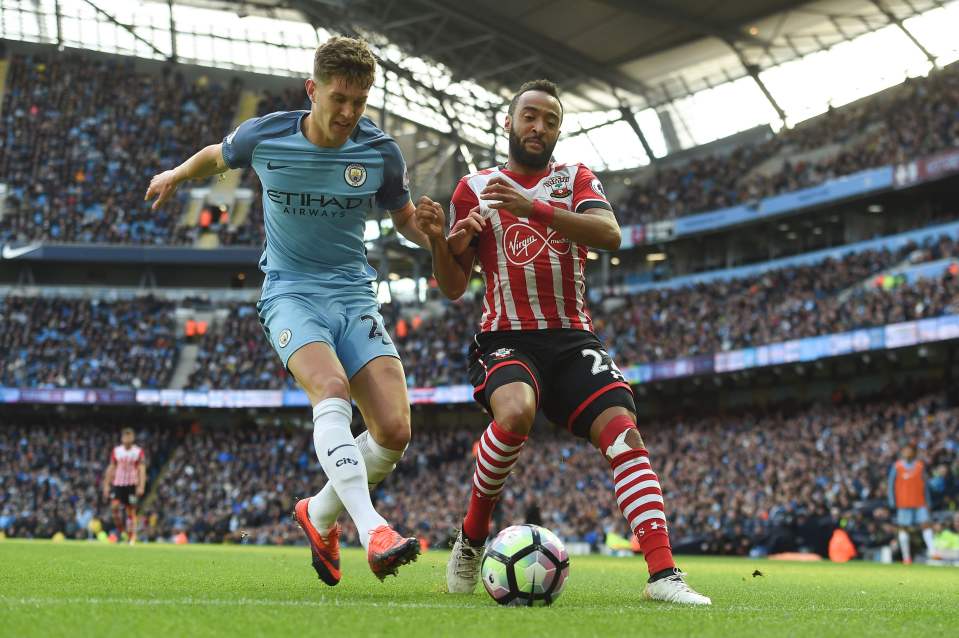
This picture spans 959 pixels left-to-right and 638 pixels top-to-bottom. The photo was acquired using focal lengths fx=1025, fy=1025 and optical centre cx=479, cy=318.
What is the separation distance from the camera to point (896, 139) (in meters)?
35.2

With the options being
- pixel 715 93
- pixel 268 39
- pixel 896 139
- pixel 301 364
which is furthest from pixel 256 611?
pixel 268 39

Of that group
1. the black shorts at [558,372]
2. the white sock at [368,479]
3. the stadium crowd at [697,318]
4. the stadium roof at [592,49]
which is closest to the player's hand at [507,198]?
the black shorts at [558,372]

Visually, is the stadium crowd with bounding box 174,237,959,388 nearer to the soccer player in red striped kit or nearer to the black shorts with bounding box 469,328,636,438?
the soccer player in red striped kit

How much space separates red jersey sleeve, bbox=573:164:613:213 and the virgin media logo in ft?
0.73

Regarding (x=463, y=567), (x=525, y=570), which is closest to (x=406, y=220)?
(x=463, y=567)

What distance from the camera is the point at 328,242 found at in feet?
18.6

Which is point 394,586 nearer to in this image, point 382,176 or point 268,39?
point 382,176

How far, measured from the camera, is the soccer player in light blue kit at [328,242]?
5.25 m

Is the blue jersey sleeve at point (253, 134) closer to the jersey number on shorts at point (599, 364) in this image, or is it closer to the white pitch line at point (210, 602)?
the jersey number on shorts at point (599, 364)

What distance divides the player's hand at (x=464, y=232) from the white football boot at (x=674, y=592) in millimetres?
2016

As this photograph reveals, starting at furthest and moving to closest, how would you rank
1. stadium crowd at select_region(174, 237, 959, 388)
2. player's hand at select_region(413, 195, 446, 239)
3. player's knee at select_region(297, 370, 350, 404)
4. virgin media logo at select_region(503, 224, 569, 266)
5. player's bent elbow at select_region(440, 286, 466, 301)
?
stadium crowd at select_region(174, 237, 959, 388) → player's bent elbow at select_region(440, 286, 466, 301) → virgin media logo at select_region(503, 224, 569, 266) → player's hand at select_region(413, 195, 446, 239) → player's knee at select_region(297, 370, 350, 404)

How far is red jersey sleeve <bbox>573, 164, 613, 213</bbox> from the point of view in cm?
560

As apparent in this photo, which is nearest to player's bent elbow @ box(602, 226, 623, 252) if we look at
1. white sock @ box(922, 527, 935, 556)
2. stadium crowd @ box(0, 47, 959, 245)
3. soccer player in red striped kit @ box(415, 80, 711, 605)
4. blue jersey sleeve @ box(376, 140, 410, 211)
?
soccer player in red striped kit @ box(415, 80, 711, 605)

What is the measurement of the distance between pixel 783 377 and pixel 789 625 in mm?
32701
